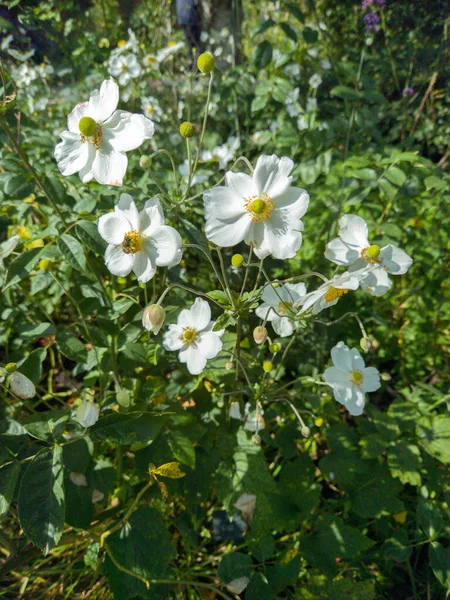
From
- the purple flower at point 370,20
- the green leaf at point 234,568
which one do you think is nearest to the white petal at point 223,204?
the green leaf at point 234,568

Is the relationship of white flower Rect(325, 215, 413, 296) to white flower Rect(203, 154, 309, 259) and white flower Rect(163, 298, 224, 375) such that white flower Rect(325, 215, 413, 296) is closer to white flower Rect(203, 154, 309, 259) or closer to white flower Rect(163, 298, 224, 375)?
white flower Rect(203, 154, 309, 259)

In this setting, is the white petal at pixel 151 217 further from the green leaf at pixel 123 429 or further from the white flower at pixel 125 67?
the white flower at pixel 125 67

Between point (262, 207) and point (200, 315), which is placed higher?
point (262, 207)

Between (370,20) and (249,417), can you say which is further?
(370,20)

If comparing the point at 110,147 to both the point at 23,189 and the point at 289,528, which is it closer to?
the point at 23,189

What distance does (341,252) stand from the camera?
130cm

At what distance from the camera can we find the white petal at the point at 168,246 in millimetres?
1096

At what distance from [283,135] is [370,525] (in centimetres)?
173

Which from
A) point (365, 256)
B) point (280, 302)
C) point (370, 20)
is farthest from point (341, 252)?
point (370, 20)

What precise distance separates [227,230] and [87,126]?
0.46 metres

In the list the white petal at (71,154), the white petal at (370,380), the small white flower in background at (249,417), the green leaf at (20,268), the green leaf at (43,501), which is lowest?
the small white flower in background at (249,417)

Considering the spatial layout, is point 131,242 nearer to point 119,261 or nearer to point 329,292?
point 119,261

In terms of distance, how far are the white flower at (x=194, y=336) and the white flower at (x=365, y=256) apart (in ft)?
1.32

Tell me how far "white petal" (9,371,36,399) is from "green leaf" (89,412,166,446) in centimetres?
23
